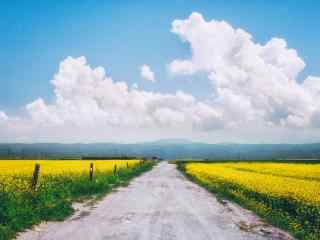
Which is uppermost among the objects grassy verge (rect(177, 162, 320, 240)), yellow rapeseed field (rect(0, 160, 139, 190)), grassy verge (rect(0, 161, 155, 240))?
yellow rapeseed field (rect(0, 160, 139, 190))

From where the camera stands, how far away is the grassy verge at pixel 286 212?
12011 millimetres

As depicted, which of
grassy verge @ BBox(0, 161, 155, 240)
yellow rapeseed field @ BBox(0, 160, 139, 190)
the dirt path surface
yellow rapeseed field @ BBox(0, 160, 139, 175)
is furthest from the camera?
yellow rapeseed field @ BBox(0, 160, 139, 175)

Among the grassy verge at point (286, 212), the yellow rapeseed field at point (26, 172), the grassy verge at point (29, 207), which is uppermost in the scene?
the yellow rapeseed field at point (26, 172)

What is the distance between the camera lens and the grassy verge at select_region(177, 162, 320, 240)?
12011 mm

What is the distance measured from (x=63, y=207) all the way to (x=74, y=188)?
248 inches

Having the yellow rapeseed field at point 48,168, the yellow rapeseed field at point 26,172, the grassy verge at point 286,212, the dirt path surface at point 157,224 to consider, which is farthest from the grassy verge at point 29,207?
the grassy verge at point 286,212

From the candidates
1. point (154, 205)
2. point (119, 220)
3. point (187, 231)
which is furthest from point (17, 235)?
point (154, 205)

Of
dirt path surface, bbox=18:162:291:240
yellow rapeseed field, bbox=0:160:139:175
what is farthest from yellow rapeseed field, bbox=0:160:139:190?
dirt path surface, bbox=18:162:291:240

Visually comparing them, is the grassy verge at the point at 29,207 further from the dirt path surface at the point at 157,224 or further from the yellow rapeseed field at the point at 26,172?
the yellow rapeseed field at the point at 26,172

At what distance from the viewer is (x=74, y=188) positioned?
67.0 ft

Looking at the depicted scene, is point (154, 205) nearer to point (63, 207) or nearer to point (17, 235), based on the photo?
point (63, 207)

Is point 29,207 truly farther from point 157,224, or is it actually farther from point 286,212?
point 286,212

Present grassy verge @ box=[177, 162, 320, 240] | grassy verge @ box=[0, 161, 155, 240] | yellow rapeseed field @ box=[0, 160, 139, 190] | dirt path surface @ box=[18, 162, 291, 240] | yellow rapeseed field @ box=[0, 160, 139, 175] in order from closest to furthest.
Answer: dirt path surface @ box=[18, 162, 291, 240] → grassy verge @ box=[0, 161, 155, 240] → grassy verge @ box=[177, 162, 320, 240] → yellow rapeseed field @ box=[0, 160, 139, 190] → yellow rapeseed field @ box=[0, 160, 139, 175]

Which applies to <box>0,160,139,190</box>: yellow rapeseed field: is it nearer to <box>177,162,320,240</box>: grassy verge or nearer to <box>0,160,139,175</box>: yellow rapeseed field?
<box>0,160,139,175</box>: yellow rapeseed field
